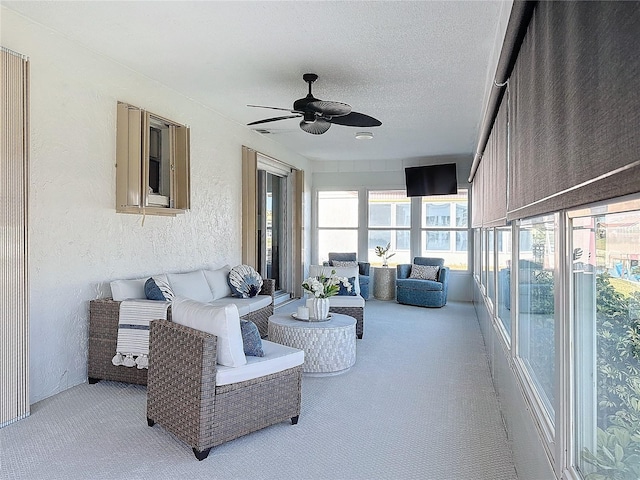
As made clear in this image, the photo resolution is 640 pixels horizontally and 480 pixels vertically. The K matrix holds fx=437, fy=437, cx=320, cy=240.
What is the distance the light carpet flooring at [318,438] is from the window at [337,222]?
5328mm

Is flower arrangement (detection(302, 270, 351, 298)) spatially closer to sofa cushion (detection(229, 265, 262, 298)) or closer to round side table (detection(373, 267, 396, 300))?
sofa cushion (detection(229, 265, 262, 298))

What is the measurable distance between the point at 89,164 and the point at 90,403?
1924 millimetres

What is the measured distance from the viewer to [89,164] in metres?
3.70

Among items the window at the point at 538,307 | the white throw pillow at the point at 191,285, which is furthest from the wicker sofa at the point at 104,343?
the window at the point at 538,307

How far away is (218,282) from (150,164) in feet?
5.06

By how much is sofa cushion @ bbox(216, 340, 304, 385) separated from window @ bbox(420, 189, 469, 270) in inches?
244

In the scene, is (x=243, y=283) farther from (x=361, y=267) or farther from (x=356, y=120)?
(x=361, y=267)

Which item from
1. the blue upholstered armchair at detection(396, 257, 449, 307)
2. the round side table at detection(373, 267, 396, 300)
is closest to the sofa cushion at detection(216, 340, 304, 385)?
the blue upholstered armchair at detection(396, 257, 449, 307)

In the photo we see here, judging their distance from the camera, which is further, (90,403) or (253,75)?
(253,75)

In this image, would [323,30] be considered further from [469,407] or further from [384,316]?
[384,316]

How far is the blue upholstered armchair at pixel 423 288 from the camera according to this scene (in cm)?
754

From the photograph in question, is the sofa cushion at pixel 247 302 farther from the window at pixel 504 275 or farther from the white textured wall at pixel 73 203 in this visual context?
the window at pixel 504 275

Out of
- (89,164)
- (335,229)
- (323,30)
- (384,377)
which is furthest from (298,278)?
(323,30)

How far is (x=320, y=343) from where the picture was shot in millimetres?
3912
